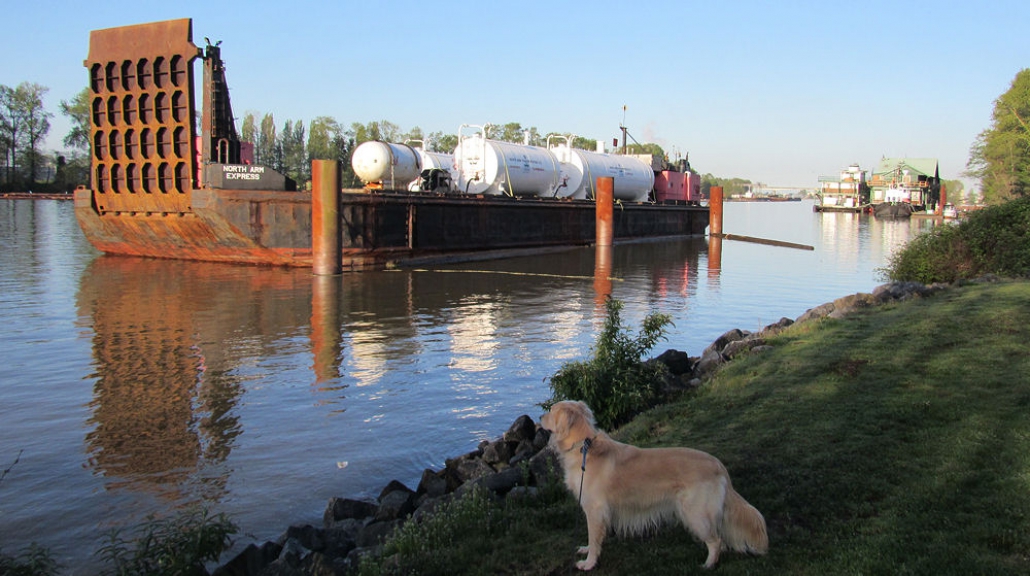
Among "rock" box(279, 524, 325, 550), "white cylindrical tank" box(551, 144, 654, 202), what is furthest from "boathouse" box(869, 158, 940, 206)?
"rock" box(279, 524, 325, 550)

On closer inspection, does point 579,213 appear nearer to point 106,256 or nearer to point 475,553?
point 106,256

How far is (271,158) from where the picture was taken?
115625mm

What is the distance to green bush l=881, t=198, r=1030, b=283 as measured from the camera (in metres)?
19.8

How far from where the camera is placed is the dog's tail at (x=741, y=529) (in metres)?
4.57

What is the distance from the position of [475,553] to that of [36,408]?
8.14 m

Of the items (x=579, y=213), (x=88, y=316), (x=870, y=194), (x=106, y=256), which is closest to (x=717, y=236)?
(x=579, y=213)

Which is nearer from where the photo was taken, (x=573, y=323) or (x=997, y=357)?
(x=997, y=357)

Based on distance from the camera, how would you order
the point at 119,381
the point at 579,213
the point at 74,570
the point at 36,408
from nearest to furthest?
the point at 74,570, the point at 36,408, the point at 119,381, the point at 579,213

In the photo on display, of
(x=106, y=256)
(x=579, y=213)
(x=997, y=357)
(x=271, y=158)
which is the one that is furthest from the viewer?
(x=271, y=158)

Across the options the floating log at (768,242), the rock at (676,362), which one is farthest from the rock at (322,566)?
the floating log at (768,242)

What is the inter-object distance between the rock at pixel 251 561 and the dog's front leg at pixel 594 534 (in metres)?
2.37

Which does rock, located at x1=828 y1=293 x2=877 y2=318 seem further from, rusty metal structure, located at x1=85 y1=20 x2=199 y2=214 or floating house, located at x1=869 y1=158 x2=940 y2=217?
floating house, located at x1=869 y1=158 x2=940 y2=217

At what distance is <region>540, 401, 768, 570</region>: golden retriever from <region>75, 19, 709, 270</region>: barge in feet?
69.3

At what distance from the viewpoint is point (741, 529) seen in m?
4.56
